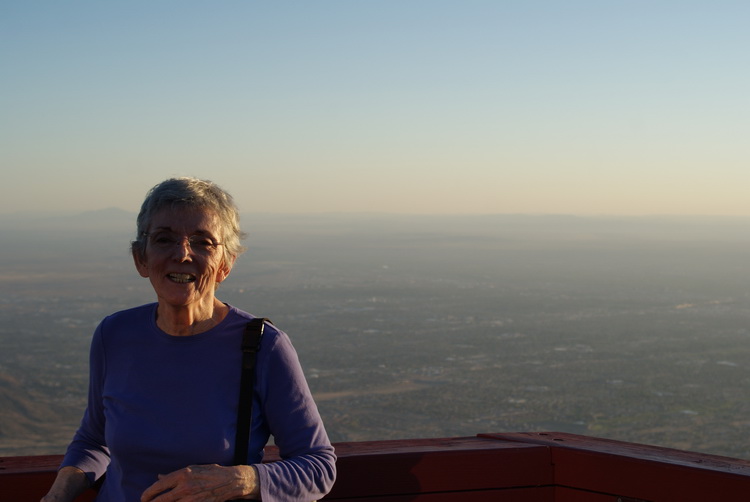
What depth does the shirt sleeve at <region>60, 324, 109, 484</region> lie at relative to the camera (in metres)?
1.89

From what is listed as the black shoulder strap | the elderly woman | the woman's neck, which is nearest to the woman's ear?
the elderly woman

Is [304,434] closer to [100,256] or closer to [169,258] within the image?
[169,258]

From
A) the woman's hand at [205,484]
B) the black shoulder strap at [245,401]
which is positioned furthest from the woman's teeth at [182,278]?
the woman's hand at [205,484]

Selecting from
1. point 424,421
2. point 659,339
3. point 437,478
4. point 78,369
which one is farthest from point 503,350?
point 437,478

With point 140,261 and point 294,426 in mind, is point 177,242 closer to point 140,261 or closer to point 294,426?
point 140,261

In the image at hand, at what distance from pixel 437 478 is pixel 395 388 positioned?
2440 inches

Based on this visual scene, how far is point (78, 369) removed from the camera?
65.3 meters

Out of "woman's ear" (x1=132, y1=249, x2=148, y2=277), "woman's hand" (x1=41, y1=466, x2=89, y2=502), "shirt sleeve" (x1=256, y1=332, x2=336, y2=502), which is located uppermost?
"woman's ear" (x1=132, y1=249, x2=148, y2=277)

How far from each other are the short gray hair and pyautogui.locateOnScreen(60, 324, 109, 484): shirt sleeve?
0.26 meters

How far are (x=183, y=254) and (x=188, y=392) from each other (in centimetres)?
31

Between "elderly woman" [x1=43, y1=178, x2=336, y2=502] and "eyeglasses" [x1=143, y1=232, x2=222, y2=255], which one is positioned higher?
"eyeglasses" [x1=143, y1=232, x2=222, y2=255]

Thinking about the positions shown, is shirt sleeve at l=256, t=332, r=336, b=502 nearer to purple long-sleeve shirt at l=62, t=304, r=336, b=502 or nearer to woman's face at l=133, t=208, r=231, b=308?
purple long-sleeve shirt at l=62, t=304, r=336, b=502

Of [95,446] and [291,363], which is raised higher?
[291,363]

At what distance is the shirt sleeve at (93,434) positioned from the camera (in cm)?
189
